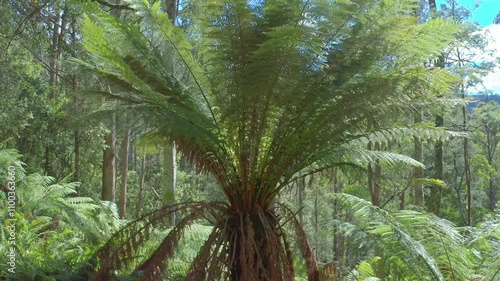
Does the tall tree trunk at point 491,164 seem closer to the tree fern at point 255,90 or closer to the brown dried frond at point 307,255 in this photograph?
the tree fern at point 255,90

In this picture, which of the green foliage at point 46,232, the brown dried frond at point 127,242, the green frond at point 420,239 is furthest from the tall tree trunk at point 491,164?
the brown dried frond at point 127,242

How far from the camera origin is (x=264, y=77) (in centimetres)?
312

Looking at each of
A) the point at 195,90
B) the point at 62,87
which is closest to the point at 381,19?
the point at 195,90

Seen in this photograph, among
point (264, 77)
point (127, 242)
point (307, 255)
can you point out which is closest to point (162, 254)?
point (127, 242)

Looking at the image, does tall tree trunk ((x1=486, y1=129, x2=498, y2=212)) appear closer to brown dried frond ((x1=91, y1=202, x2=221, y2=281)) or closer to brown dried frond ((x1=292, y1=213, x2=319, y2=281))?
brown dried frond ((x1=292, y1=213, x2=319, y2=281))

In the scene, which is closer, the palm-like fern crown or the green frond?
the palm-like fern crown

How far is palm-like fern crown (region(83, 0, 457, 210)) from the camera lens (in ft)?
10.1

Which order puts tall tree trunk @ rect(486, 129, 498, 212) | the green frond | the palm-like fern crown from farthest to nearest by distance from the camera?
tall tree trunk @ rect(486, 129, 498, 212) → the green frond → the palm-like fern crown

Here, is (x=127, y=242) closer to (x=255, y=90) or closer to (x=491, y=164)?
(x=255, y=90)

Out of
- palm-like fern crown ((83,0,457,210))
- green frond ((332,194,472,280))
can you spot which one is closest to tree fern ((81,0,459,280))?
palm-like fern crown ((83,0,457,210))

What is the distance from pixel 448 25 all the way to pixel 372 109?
750 millimetres

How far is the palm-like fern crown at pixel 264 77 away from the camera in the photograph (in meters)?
3.08

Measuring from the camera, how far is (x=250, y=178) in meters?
3.43

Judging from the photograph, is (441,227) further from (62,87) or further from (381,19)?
(62,87)
